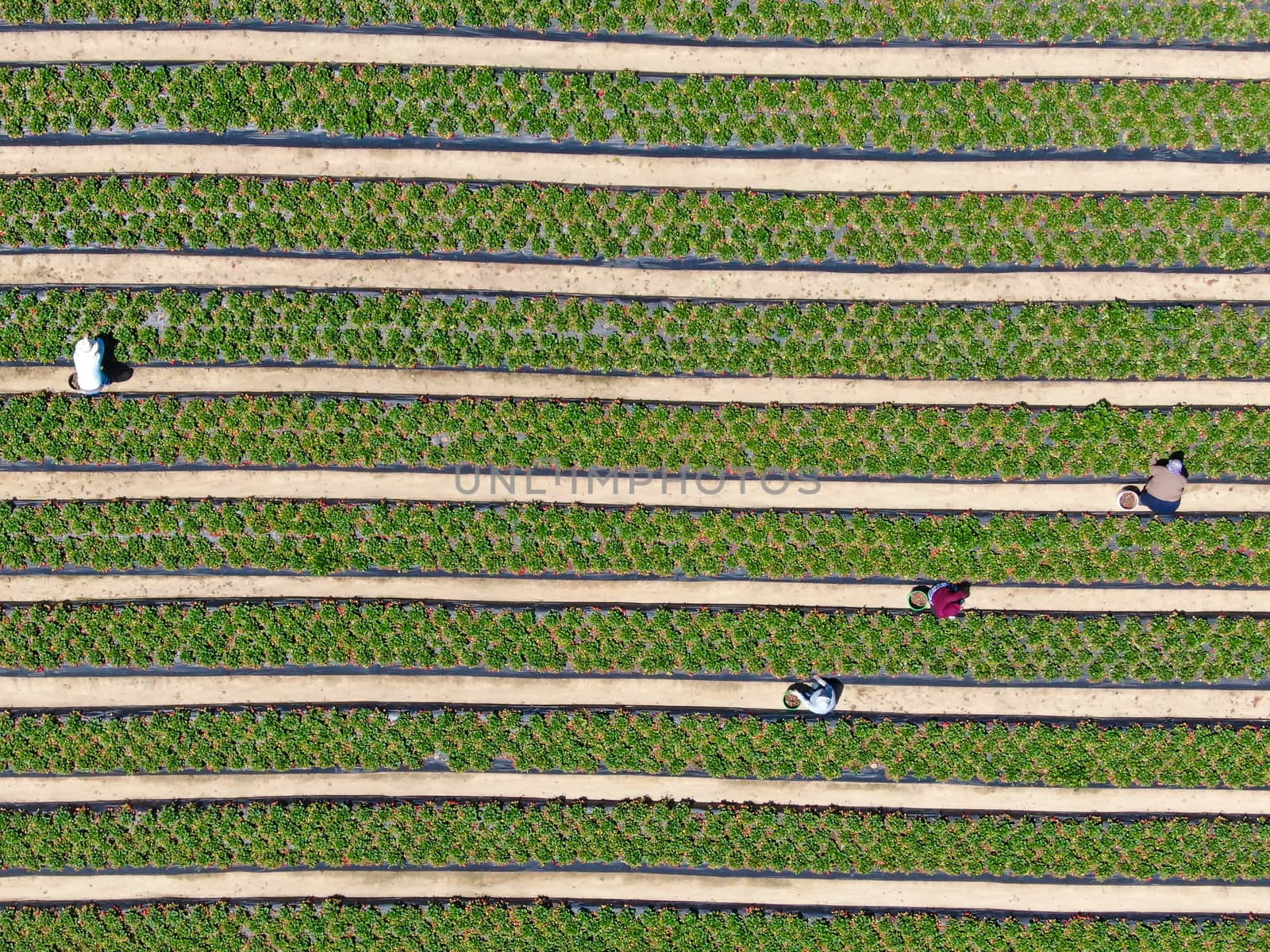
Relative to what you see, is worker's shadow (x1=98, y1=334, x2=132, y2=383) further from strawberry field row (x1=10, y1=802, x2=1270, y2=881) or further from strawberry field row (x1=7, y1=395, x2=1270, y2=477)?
strawberry field row (x1=10, y1=802, x2=1270, y2=881)

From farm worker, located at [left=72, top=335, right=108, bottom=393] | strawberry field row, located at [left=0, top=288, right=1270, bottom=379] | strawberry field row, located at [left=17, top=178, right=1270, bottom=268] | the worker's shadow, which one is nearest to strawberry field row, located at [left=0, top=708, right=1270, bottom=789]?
farm worker, located at [left=72, top=335, right=108, bottom=393]

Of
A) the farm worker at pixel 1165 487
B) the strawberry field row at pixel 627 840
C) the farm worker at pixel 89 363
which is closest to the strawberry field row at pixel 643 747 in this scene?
the strawberry field row at pixel 627 840

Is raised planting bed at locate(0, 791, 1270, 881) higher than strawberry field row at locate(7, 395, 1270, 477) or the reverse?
the reverse

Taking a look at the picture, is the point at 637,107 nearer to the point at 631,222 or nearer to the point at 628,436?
the point at 631,222

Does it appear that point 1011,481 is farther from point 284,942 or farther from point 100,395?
point 100,395

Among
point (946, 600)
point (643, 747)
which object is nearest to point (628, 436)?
point (643, 747)

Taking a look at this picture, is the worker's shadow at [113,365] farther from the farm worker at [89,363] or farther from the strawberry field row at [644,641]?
the strawberry field row at [644,641]

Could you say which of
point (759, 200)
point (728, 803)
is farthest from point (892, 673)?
point (759, 200)
